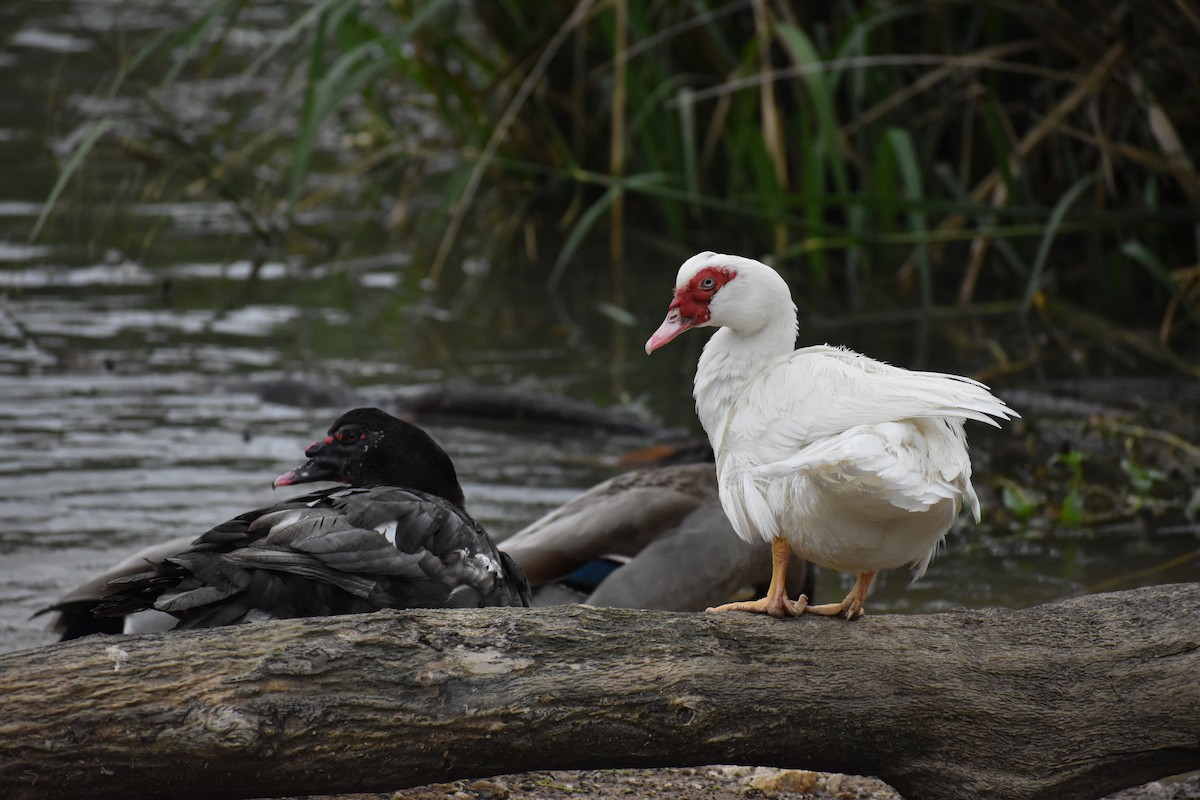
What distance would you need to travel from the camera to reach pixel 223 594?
2.86 metres

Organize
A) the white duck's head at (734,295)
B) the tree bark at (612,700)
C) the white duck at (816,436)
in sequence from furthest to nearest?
1. the white duck's head at (734,295)
2. the white duck at (816,436)
3. the tree bark at (612,700)

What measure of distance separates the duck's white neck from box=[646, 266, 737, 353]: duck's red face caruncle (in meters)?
0.07

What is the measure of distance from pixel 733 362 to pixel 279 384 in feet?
12.8

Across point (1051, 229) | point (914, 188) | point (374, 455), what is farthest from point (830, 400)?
point (914, 188)

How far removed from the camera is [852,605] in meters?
2.90

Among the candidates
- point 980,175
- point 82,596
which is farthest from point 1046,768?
point 980,175

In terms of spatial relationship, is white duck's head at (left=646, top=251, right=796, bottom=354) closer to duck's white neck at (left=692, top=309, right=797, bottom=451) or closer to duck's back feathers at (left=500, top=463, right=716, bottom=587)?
duck's white neck at (left=692, top=309, right=797, bottom=451)

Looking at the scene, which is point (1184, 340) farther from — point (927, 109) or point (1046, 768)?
point (1046, 768)

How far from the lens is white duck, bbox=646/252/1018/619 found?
2594 mm

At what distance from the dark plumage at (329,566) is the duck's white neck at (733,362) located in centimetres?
56

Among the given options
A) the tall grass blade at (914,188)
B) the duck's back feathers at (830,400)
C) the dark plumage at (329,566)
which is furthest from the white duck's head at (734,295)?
the tall grass blade at (914,188)

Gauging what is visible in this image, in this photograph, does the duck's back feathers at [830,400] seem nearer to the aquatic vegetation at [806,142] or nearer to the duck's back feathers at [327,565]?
the duck's back feathers at [327,565]

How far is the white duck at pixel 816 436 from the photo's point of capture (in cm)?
259

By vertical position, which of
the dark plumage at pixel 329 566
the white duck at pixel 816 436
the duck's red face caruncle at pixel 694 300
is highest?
the duck's red face caruncle at pixel 694 300
